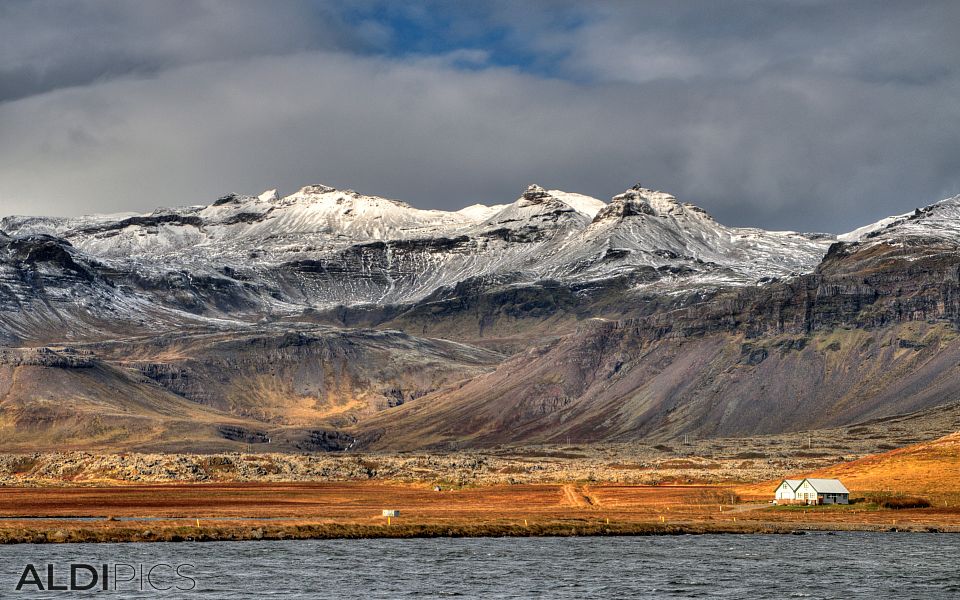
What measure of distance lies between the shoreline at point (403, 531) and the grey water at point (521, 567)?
2.27 meters

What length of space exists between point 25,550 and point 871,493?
297 feet

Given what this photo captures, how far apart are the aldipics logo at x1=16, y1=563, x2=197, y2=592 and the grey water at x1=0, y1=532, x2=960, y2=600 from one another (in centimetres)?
22

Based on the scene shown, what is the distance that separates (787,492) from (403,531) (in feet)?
172

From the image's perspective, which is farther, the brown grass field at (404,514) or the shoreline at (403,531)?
the brown grass field at (404,514)

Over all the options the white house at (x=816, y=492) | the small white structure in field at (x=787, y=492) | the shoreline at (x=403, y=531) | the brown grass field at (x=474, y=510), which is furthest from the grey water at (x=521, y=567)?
the small white structure in field at (x=787, y=492)

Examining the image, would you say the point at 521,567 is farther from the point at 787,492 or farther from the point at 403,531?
the point at 787,492

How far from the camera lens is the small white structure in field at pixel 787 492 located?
6004 inches

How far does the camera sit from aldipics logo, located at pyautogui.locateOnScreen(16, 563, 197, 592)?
84.3 meters

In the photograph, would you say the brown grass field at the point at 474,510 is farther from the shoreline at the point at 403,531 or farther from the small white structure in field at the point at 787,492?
the small white structure in field at the point at 787,492

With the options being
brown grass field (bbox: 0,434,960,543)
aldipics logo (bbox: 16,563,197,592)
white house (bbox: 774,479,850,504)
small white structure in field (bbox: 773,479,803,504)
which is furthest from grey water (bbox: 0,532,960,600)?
small white structure in field (bbox: 773,479,803,504)

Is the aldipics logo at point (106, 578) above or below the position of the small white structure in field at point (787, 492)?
above

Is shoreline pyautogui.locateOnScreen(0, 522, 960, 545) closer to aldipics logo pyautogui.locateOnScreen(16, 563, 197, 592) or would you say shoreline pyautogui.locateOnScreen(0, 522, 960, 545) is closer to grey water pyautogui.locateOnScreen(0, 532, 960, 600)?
grey water pyautogui.locateOnScreen(0, 532, 960, 600)

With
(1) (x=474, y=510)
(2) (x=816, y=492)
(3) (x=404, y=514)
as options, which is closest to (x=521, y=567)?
(3) (x=404, y=514)

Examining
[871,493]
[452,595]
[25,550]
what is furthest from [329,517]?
[871,493]
